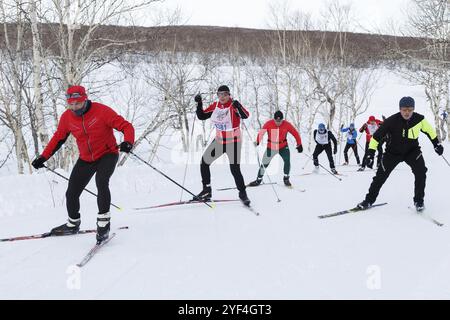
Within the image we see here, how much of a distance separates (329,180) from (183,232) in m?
5.57

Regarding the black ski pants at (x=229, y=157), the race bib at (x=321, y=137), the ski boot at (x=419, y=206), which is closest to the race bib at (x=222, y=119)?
the black ski pants at (x=229, y=157)

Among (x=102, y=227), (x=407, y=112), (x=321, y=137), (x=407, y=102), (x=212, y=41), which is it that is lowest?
(x=102, y=227)

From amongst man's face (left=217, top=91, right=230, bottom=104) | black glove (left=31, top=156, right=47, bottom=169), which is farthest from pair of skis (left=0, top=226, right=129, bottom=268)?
man's face (left=217, top=91, right=230, bottom=104)

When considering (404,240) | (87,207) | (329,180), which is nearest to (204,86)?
(329,180)

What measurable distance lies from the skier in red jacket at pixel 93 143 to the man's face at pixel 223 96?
1983 millimetres

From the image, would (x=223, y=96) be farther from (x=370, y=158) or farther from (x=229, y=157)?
(x=370, y=158)

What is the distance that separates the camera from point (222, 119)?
5.72m

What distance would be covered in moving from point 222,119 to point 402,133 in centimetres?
258

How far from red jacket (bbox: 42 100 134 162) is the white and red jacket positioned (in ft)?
6.40

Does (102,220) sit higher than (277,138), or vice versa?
(277,138)

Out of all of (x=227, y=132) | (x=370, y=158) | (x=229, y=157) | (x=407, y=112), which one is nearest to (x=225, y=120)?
(x=227, y=132)

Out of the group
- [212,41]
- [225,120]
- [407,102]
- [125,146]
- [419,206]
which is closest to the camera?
[125,146]

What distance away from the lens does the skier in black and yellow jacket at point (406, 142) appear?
189 inches
